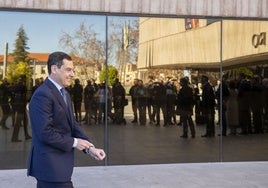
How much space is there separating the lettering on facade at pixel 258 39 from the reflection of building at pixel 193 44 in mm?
152

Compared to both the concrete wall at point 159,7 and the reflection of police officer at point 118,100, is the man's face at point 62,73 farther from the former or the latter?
the reflection of police officer at point 118,100

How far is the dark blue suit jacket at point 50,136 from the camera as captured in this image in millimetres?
3705

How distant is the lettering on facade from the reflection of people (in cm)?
706

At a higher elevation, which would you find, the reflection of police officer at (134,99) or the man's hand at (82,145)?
the reflection of police officer at (134,99)

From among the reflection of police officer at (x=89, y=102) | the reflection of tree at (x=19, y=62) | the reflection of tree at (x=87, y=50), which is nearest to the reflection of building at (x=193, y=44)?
the reflection of tree at (x=87, y=50)

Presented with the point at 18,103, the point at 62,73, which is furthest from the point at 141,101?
the point at 62,73

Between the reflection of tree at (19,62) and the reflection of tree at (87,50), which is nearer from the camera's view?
the reflection of tree at (19,62)

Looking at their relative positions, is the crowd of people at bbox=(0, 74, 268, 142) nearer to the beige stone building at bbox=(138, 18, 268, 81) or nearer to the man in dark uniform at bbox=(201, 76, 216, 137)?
the man in dark uniform at bbox=(201, 76, 216, 137)

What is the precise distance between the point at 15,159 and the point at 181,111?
136 inches

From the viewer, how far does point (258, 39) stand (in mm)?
10242

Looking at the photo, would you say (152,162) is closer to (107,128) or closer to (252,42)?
(107,128)

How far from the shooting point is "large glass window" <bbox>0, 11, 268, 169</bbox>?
9266mm

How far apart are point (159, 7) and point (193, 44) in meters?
1.03

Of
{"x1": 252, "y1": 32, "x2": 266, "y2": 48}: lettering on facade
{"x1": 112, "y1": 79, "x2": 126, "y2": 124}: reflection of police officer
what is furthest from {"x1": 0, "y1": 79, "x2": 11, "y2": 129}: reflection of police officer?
{"x1": 252, "y1": 32, "x2": 266, "y2": 48}: lettering on facade
